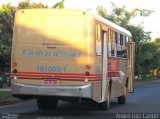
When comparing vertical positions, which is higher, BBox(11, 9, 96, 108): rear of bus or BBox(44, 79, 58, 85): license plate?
BBox(11, 9, 96, 108): rear of bus

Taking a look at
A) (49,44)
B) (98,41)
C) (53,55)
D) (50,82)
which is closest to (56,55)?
(53,55)

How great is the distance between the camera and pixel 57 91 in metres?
15.9

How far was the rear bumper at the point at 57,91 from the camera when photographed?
15.9 m

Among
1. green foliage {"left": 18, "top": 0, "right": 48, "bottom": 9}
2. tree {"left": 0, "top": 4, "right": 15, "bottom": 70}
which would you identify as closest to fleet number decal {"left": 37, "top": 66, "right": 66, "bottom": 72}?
tree {"left": 0, "top": 4, "right": 15, "bottom": 70}

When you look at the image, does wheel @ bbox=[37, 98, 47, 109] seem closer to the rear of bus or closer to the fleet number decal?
the rear of bus

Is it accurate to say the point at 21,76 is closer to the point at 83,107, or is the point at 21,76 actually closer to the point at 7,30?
the point at 83,107

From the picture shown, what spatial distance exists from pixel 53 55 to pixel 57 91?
1118 millimetres

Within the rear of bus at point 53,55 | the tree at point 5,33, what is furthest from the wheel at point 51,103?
the tree at point 5,33

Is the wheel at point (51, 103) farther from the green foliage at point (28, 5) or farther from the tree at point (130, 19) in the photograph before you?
the tree at point (130, 19)

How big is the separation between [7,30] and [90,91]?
19.8 m

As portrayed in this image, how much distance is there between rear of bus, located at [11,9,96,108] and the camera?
52.4ft

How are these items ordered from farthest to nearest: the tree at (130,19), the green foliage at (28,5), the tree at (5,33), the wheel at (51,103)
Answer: the tree at (130,19), the green foliage at (28,5), the tree at (5,33), the wheel at (51,103)

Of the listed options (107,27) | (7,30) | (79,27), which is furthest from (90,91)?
(7,30)

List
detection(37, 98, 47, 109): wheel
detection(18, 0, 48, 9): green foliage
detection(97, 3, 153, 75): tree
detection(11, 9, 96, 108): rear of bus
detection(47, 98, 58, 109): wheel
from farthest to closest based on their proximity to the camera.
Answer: detection(97, 3, 153, 75): tree < detection(18, 0, 48, 9): green foliage < detection(47, 98, 58, 109): wheel < detection(37, 98, 47, 109): wheel < detection(11, 9, 96, 108): rear of bus
